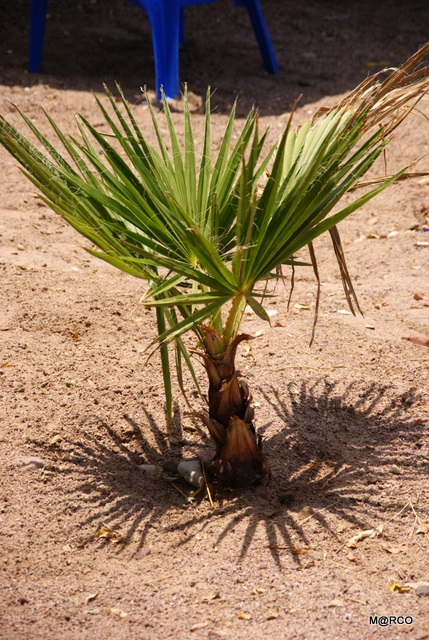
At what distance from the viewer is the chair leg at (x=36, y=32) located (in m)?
6.23

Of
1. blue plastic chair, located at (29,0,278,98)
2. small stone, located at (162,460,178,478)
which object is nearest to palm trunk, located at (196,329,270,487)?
small stone, located at (162,460,178,478)

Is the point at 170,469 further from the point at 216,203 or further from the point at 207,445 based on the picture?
the point at 216,203

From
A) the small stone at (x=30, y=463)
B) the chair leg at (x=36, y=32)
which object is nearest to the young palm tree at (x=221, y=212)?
the small stone at (x=30, y=463)

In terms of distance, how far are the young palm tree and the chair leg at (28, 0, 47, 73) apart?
4.31 meters

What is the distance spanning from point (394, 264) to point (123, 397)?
1914 mm

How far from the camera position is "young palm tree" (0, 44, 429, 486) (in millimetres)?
1999

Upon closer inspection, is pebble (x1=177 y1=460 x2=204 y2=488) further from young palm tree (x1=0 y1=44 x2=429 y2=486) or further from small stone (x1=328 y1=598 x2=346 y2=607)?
small stone (x1=328 y1=598 x2=346 y2=607)

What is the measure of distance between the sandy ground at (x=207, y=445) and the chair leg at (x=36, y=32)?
5.89 ft

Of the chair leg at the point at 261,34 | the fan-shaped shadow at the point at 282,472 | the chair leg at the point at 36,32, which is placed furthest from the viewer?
the chair leg at the point at 261,34

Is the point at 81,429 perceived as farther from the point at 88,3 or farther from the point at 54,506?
the point at 88,3

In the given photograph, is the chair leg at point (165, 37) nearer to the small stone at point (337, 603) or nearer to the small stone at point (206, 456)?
the small stone at point (206, 456)

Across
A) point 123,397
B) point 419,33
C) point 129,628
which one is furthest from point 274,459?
point 419,33

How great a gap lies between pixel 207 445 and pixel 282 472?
12.8 inches

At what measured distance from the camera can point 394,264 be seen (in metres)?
4.17
